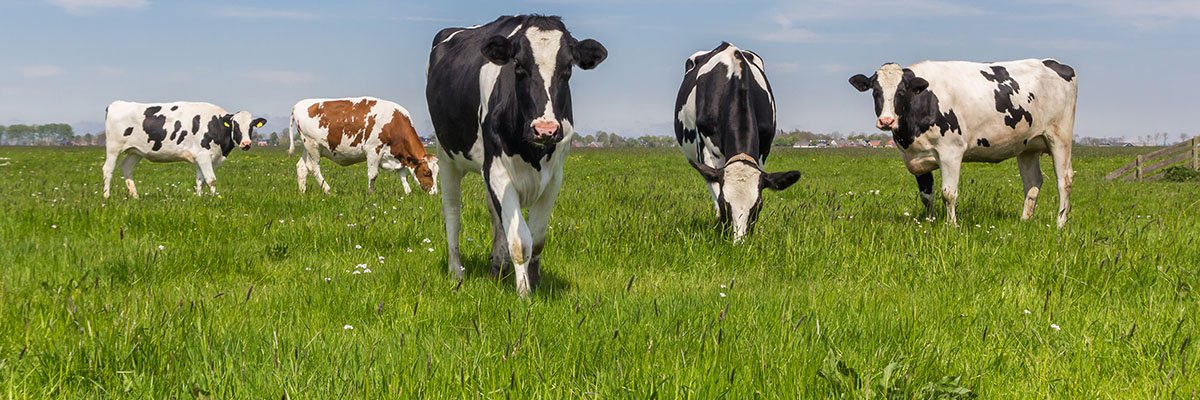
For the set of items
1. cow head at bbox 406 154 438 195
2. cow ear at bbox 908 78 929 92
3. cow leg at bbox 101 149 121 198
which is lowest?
cow head at bbox 406 154 438 195

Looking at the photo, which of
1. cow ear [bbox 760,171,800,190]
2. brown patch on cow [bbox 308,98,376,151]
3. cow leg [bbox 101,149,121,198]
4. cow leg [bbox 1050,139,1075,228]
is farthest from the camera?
brown patch on cow [bbox 308,98,376,151]

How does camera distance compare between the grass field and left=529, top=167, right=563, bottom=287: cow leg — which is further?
left=529, top=167, right=563, bottom=287: cow leg

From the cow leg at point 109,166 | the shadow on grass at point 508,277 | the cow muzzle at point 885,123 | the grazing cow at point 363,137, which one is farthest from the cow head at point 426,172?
the shadow on grass at point 508,277

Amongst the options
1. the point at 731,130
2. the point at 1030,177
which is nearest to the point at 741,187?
the point at 731,130

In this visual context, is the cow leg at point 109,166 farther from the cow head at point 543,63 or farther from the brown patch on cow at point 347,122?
the cow head at point 543,63

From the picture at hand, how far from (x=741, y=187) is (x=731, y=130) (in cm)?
109

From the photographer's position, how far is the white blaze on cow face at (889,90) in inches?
378

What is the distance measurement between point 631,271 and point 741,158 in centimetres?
204

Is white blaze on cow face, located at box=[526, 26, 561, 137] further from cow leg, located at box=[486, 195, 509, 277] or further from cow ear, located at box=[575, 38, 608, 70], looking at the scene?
cow leg, located at box=[486, 195, 509, 277]

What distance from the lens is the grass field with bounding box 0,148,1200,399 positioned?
133 inches

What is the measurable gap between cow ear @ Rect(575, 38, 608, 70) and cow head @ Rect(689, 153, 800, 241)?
106 inches

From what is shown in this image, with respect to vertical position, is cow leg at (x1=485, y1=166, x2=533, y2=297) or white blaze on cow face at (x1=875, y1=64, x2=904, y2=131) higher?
white blaze on cow face at (x1=875, y1=64, x2=904, y2=131)

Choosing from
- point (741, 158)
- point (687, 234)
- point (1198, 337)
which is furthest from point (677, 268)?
point (1198, 337)

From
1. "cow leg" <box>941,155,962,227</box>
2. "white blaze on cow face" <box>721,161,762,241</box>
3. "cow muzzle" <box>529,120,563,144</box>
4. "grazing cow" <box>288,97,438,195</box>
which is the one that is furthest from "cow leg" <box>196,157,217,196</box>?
"cow muzzle" <box>529,120,563,144</box>
